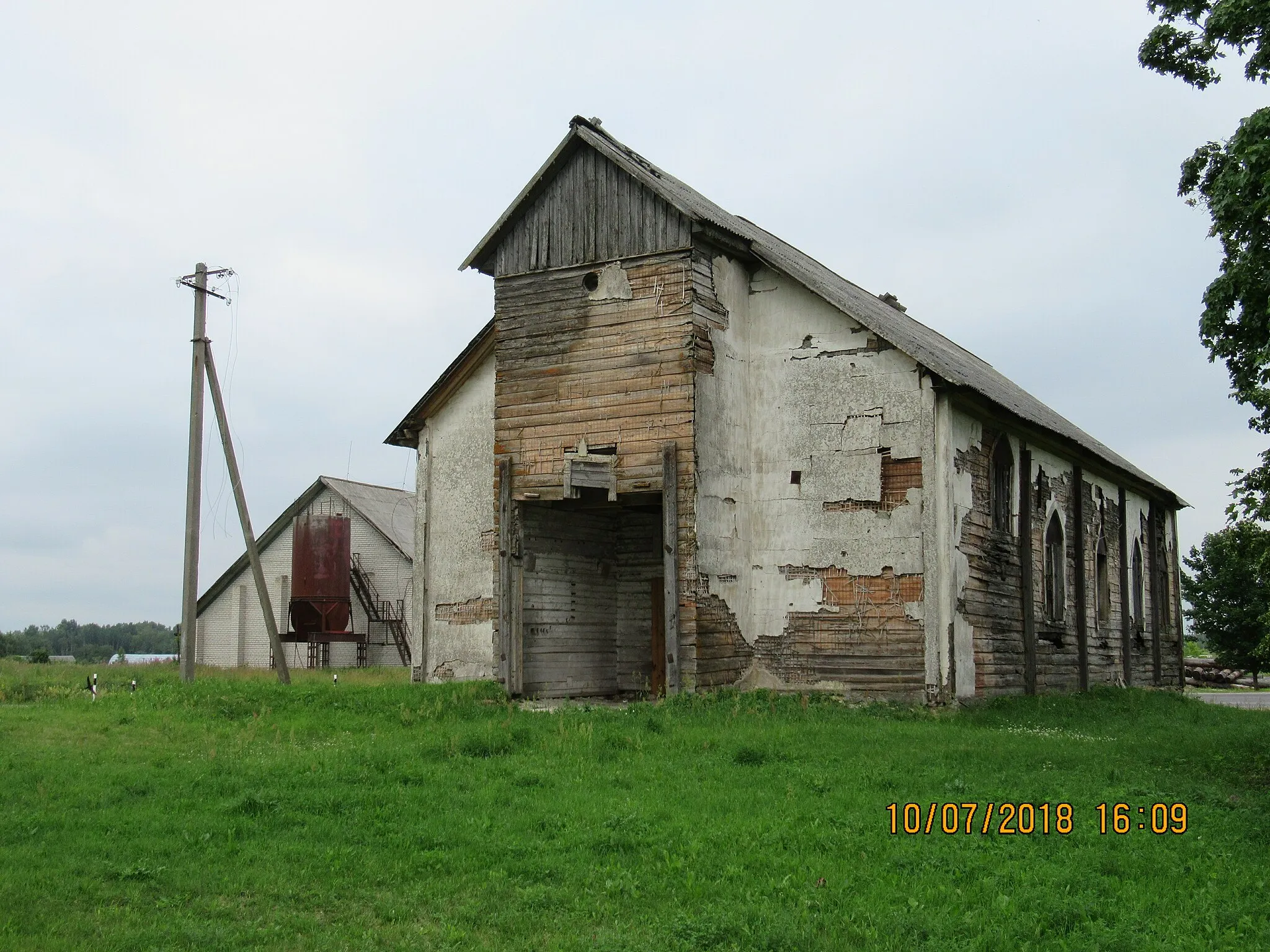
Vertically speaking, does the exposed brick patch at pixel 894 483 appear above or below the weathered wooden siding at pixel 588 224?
below

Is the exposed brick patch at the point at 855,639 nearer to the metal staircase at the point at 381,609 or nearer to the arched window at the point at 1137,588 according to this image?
the arched window at the point at 1137,588

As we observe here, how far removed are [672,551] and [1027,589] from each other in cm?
748

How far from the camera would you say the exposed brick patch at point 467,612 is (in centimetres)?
2312

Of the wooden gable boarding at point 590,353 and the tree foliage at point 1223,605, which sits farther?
the tree foliage at point 1223,605

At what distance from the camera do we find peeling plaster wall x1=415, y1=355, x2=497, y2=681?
23188 millimetres

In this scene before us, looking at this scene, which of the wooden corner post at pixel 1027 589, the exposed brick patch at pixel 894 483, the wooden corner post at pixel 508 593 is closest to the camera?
the exposed brick patch at pixel 894 483

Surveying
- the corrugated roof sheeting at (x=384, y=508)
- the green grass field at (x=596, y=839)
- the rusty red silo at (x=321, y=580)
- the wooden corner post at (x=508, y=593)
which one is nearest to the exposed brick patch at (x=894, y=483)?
the green grass field at (x=596, y=839)

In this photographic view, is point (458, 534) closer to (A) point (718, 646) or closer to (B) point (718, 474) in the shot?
(B) point (718, 474)

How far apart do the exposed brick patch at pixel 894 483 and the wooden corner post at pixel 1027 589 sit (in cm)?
411

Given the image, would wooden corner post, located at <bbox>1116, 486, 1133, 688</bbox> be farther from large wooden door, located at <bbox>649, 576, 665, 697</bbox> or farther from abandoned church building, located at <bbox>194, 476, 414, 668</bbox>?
abandoned church building, located at <bbox>194, 476, 414, 668</bbox>

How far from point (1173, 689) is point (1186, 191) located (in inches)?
846

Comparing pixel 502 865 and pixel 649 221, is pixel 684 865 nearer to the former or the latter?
pixel 502 865

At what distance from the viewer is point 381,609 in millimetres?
39625

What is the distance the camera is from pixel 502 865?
9.02 m
